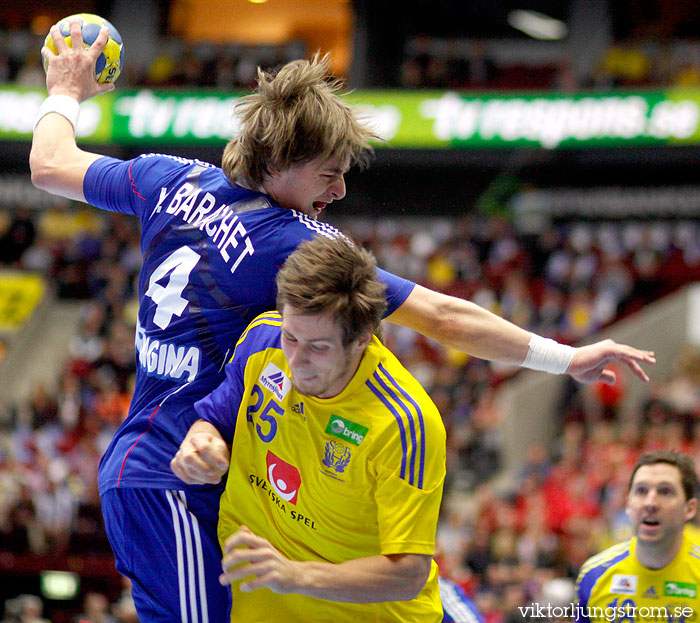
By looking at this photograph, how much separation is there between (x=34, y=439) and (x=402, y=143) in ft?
33.6

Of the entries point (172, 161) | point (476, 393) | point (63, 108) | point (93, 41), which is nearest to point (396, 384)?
point (172, 161)

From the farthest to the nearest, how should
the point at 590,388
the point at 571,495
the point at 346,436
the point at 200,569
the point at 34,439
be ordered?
the point at 34,439 < the point at 590,388 < the point at 571,495 < the point at 200,569 < the point at 346,436

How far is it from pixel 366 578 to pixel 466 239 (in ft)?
62.3

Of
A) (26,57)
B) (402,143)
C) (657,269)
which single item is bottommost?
(657,269)

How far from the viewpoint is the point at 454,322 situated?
3539 mm

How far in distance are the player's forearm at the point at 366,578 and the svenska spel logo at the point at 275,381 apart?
585mm

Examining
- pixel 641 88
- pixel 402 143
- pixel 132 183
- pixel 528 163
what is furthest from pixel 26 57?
pixel 132 183

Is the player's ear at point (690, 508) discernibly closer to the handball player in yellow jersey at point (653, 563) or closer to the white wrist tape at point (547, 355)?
the handball player in yellow jersey at point (653, 563)

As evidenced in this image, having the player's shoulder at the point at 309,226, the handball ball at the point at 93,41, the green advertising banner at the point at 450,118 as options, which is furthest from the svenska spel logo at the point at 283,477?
the green advertising banner at the point at 450,118

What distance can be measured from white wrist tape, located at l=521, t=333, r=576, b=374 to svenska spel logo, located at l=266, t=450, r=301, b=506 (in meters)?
1.00

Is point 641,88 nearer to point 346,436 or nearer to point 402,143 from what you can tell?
point 402,143

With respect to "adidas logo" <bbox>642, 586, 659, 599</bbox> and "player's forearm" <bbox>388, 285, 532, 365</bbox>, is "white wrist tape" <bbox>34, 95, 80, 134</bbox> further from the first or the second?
"adidas logo" <bbox>642, 586, 659, 599</bbox>

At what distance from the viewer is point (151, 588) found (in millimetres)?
3436

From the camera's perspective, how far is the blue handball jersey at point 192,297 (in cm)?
340
